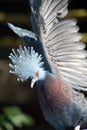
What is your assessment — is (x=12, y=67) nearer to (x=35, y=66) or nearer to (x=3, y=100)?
(x=35, y=66)

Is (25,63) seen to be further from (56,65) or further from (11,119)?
(11,119)

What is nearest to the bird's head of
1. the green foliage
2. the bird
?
the bird

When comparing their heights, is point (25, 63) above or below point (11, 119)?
above

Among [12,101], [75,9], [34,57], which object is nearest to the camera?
[34,57]

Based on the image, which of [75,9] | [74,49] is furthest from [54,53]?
[75,9]

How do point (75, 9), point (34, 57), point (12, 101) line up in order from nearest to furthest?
point (34, 57), point (75, 9), point (12, 101)

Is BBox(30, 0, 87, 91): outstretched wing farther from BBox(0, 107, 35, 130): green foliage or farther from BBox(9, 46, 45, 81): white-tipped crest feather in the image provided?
BBox(0, 107, 35, 130): green foliage

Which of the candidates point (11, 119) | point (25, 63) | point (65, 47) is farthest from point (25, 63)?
point (11, 119)

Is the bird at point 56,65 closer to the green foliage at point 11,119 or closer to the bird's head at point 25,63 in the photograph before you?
the bird's head at point 25,63

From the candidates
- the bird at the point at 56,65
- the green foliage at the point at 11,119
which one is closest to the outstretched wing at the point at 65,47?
the bird at the point at 56,65
